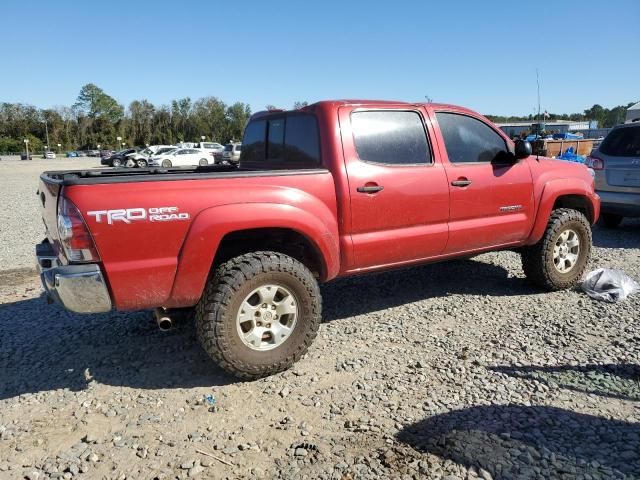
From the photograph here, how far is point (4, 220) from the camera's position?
433 inches

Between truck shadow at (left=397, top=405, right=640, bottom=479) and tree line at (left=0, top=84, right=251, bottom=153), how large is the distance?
106 m

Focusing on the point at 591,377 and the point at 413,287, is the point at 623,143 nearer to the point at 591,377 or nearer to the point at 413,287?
the point at 413,287

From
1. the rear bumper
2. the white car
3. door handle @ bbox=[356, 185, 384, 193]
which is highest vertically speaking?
the white car

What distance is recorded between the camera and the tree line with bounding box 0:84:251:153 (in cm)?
10225

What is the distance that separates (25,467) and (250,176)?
2108mm

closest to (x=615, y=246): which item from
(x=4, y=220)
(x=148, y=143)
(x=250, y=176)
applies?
(x=250, y=176)

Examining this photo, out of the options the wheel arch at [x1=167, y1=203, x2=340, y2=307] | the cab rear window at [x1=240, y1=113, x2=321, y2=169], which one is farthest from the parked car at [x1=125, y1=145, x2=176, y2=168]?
the wheel arch at [x1=167, y1=203, x2=340, y2=307]

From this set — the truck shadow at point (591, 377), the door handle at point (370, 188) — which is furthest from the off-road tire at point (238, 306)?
the truck shadow at point (591, 377)

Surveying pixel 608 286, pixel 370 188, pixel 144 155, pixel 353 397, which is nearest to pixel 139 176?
pixel 370 188

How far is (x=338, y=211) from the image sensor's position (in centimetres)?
386

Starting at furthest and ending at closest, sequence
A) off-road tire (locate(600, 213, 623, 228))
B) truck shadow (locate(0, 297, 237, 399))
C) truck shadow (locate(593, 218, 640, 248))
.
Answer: off-road tire (locate(600, 213, 623, 228)), truck shadow (locate(593, 218, 640, 248)), truck shadow (locate(0, 297, 237, 399))

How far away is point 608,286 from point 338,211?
319 centimetres

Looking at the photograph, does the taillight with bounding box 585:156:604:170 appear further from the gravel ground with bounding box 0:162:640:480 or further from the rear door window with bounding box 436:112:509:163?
the rear door window with bounding box 436:112:509:163

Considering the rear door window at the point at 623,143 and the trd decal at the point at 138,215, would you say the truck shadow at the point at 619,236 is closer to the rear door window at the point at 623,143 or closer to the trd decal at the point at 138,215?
the rear door window at the point at 623,143
